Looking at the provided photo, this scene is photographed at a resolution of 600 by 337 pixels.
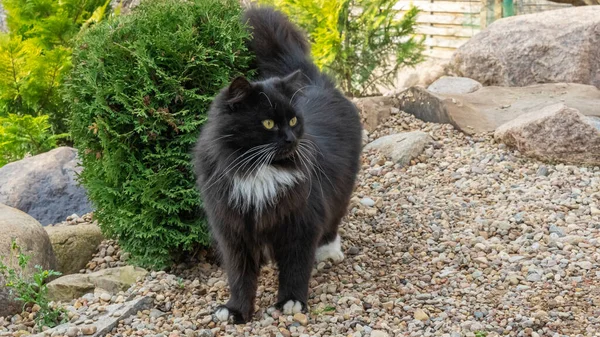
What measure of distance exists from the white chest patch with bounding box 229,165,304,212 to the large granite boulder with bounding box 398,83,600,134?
3.30 metres

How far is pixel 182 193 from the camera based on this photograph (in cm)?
465

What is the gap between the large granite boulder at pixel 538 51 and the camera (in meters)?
8.42

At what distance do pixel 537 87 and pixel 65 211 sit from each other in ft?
16.4

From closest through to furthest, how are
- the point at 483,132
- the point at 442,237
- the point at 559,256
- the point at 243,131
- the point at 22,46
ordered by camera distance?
→ the point at 243,131, the point at 559,256, the point at 442,237, the point at 483,132, the point at 22,46

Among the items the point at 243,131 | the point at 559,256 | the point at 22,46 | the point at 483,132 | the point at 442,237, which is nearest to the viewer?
the point at 243,131

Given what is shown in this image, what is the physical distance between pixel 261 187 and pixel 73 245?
87.3 inches

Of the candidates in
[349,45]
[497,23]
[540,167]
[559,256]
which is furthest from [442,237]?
[497,23]

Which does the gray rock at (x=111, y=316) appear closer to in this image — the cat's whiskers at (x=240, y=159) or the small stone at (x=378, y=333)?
the cat's whiskers at (x=240, y=159)

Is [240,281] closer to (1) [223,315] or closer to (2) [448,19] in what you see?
(1) [223,315]

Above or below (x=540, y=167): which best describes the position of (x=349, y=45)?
above

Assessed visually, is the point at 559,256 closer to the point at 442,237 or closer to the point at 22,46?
the point at 442,237

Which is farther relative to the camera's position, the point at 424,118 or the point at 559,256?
the point at 424,118

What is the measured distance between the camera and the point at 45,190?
6223 millimetres

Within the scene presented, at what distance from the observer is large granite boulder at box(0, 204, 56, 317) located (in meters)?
4.33
